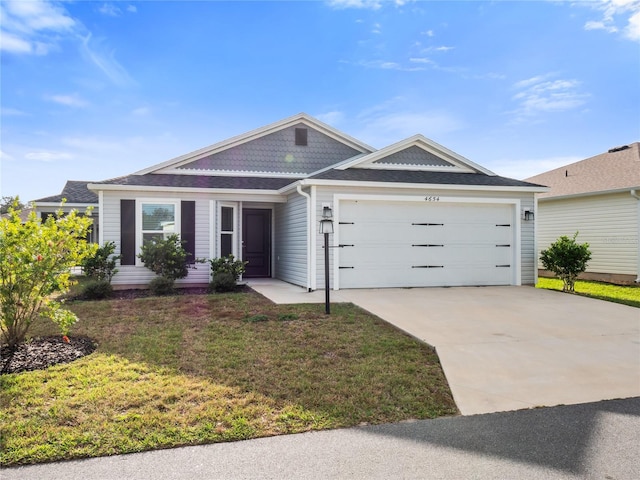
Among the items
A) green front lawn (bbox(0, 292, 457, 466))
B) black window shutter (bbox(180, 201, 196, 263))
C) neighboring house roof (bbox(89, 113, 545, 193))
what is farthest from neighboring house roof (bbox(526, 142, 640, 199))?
black window shutter (bbox(180, 201, 196, 263))

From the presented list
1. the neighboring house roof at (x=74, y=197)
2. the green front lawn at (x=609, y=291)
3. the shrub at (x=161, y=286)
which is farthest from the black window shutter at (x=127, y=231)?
the green front lawn at (x=609, y=291)

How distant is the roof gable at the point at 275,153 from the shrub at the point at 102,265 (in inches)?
126

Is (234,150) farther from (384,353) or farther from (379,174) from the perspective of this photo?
(384,353)

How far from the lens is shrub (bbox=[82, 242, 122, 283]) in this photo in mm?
10453

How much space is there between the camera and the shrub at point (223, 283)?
10.5 m

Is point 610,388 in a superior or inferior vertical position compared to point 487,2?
inferior

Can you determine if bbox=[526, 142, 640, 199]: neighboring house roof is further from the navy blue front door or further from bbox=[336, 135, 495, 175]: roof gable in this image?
the navy blue front door

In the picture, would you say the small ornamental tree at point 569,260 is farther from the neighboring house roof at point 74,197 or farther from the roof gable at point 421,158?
the neighboring house roof at point 74,197

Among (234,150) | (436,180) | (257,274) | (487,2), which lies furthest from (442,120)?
(257,274)

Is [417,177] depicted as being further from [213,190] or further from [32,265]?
[32,265]

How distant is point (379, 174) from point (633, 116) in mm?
10905

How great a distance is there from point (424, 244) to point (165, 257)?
651 cm

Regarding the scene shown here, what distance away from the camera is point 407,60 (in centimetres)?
1253

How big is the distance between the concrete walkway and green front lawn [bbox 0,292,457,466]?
1.35 feet
